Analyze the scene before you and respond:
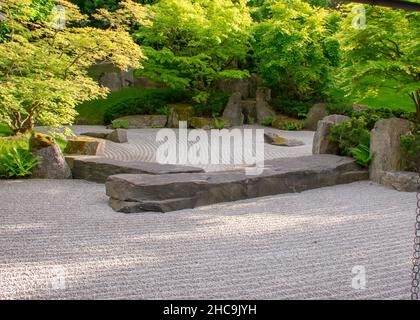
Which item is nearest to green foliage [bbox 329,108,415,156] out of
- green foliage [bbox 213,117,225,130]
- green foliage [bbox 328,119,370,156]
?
green foliage [bbox 328,119,370,156]

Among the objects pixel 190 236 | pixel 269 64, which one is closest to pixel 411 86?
pixel 190 236

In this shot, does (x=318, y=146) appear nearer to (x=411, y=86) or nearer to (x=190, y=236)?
(x=411, y=86)

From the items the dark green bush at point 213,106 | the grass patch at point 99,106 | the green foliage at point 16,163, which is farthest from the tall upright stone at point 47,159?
the dark green bush at point 213,106

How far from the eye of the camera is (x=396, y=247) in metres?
5.22

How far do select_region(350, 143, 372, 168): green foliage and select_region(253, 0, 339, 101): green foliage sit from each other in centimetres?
896

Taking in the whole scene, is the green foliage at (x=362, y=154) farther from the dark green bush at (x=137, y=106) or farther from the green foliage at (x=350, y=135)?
the dark green bush at (x=137, y=106)

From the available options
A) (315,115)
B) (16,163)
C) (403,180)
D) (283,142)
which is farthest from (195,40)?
(403,180)

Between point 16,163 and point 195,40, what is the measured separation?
10.5m

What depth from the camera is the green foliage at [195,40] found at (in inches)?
658

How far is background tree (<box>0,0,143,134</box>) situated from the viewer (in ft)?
29.4

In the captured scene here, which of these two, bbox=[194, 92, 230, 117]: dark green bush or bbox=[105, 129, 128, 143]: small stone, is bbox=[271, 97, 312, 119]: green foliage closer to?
bbox=[194, 92, 230, 117]: dark green bush

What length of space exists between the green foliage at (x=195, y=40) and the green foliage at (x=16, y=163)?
8.48 metres

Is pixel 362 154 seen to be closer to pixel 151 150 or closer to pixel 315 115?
pixel 151 150
